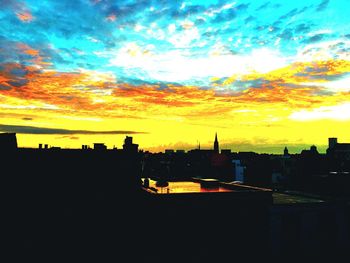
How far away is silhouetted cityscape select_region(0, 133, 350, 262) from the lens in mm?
39438

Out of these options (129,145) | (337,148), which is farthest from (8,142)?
(337,148)

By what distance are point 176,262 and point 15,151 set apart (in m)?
23.5

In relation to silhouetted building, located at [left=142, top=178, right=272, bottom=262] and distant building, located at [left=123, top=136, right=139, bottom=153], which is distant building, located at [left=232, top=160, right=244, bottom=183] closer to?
distant building, located at [left=123, top=136, right=139, bottom=153]

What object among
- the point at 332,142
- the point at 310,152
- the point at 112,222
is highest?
the point at 332,142

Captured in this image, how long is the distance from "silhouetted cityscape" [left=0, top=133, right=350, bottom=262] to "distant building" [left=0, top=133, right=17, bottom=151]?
0.37 feet

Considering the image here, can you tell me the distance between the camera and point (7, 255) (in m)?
37.8

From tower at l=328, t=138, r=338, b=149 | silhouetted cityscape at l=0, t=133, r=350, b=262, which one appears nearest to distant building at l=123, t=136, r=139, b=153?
silhouetted cityscape at l=0, t=133, r=350, b=262

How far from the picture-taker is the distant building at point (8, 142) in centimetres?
4372

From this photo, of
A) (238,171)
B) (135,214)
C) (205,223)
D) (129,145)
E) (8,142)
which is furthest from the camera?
(238,171)

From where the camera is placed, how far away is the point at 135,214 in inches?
1654

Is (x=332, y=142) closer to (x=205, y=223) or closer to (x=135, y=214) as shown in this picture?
(x=205, y=223)

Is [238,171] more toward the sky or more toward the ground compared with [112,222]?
more toward the sky

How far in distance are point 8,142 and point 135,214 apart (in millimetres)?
18362

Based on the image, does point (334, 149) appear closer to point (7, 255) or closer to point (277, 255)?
point (277, 255)
